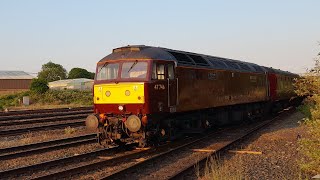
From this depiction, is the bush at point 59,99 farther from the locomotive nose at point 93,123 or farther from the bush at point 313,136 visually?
the bush at point 313,136

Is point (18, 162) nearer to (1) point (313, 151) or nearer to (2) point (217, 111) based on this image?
(1) point (313, 151)

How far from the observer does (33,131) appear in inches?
698

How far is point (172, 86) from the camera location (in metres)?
12.5

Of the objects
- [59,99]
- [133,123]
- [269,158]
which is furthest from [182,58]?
[59,99]

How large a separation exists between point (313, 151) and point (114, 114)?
241 inches

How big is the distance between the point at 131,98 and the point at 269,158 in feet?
14.4

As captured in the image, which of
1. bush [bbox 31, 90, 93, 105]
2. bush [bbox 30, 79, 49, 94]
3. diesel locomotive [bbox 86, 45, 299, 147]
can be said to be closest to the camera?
diesel locomotive [bbox 86, 45, 299, 147]

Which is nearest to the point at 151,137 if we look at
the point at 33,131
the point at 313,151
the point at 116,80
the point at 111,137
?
the point at 111,137

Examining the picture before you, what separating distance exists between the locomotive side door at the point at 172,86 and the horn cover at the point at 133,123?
Answer: 5.28 ft

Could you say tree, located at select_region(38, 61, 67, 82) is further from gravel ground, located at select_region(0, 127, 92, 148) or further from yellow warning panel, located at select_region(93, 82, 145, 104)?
yellow warning panel, located at select_region(93, 82, 145, 104)

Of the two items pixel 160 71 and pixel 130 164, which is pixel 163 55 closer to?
pixel 160 71

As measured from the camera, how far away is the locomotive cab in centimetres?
1134

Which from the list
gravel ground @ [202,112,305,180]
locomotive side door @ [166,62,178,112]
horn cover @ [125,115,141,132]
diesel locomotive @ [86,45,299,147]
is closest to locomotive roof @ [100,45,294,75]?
diesel locomotive @ [86,45,299,147]

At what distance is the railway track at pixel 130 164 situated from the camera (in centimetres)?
878
